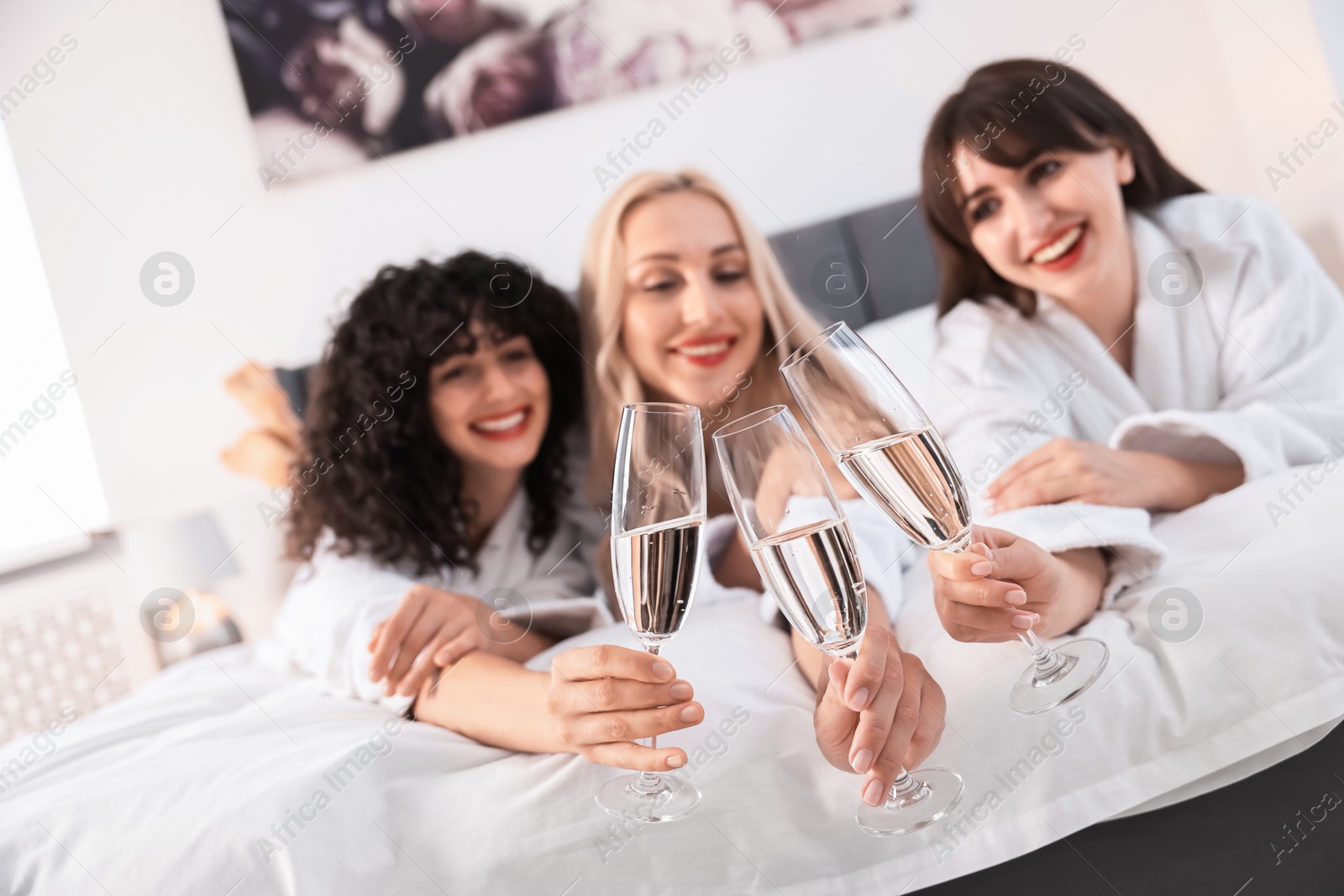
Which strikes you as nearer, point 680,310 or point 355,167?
point 680,310

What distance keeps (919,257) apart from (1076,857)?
1459 millimetres

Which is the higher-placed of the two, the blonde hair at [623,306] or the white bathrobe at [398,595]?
the blonde hair at [623,306]

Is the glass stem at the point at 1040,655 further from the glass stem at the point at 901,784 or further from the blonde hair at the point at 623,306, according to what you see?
the blonde hair at the point at 623,306

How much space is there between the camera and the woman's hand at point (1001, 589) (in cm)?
60

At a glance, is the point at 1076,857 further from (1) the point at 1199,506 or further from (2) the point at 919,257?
(2) the point at 919,257

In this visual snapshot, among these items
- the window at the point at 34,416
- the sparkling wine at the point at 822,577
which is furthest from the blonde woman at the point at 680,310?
the window at the point at 34,416

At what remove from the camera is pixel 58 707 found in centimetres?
195

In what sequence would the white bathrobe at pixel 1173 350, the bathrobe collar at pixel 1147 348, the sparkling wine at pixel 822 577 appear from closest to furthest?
the sparkling wine at pixel 822 577, the white bathrobe at pixel 1173 350, the bathrobe collar at pixel 1147 348

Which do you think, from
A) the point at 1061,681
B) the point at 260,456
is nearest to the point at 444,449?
the point at 260,456

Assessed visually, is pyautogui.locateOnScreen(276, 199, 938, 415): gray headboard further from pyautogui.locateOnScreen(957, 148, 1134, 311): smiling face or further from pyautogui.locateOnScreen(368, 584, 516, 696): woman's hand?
pyautogui.locateOnScreen(368, 584, 516, 696): woman's hand

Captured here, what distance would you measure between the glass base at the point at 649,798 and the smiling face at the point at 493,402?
2.64 feet

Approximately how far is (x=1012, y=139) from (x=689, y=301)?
533 mm

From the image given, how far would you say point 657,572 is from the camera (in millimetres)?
592

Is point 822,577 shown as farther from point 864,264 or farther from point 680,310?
point 864,264
